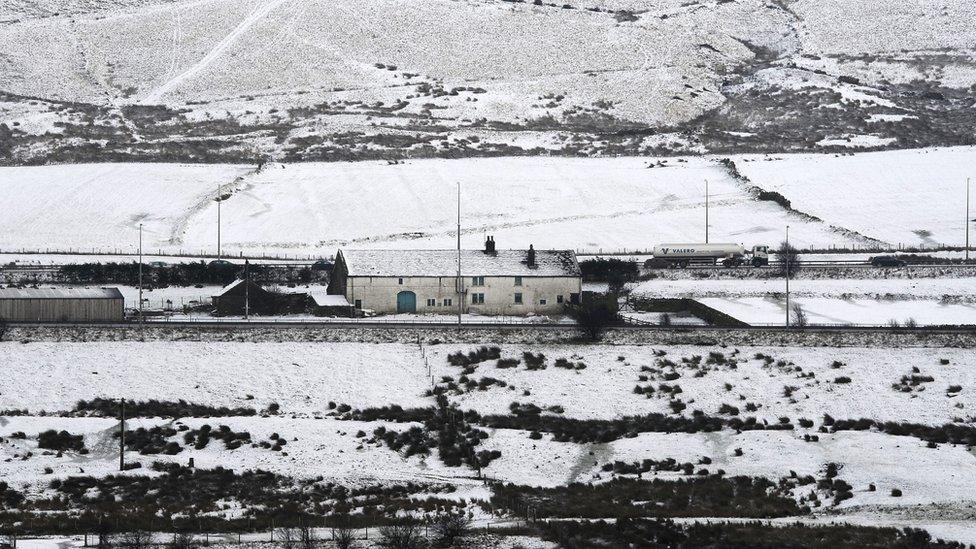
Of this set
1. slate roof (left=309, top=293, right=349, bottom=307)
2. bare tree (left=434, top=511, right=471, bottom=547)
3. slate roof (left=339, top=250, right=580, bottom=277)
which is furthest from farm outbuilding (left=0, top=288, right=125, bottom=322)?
bare tree (left=434, top=511, right=471, bottom=547)

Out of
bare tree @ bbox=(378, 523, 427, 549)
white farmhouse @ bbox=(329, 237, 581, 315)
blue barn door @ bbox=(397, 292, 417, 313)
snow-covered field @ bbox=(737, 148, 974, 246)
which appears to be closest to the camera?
bare tree @ bbox=(378, 523, 427, 549)

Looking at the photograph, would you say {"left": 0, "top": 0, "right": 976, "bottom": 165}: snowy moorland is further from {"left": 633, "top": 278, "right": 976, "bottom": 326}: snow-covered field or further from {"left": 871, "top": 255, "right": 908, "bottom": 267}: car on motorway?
{"left": 633, "top": 278, "right": 976, "bottom": 326}: snow-covered field

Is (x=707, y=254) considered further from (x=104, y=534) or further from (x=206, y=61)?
(x=206, y=61)

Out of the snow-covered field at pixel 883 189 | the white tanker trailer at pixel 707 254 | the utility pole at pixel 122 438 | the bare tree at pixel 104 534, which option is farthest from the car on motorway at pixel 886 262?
the bare tree at pixel 104 534

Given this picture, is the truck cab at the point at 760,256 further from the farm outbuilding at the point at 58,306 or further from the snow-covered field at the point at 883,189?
the farm outbuilding at the point at 58,306

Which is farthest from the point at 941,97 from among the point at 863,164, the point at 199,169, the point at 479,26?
the point at 199,169

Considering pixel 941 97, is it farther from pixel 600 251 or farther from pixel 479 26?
pixel 600 251

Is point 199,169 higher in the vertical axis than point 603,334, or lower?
higher
